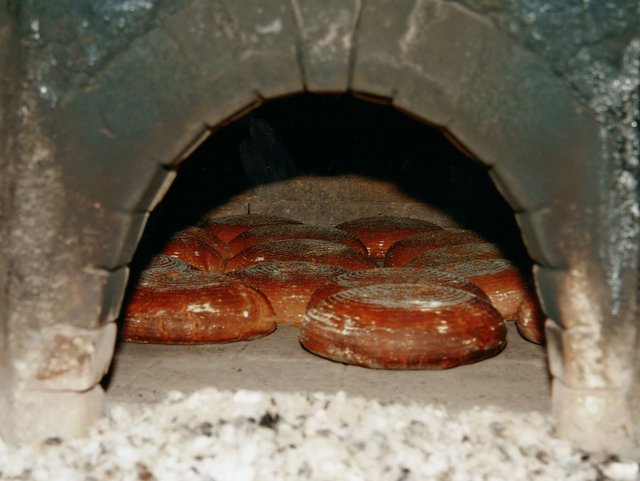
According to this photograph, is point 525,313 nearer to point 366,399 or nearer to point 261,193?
point 366,399

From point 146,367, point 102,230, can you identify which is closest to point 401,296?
point 146,367

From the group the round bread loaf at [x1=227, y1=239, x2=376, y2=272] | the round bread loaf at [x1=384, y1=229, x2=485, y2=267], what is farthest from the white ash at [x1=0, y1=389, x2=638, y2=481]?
the round bread loaf at [x1=384, y1=229, x2=485, y2=267]

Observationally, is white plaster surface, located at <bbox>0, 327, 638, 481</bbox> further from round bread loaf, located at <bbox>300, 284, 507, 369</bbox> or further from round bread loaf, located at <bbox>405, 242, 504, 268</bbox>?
round bread loaf, located at <bbox>405, 242, 504, 268</bbox>

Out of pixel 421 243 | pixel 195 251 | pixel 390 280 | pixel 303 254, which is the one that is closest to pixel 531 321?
pixel 390 280

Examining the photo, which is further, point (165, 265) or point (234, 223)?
point (234, 223)

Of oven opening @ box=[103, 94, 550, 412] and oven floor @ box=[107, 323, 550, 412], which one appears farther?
oven opening @ box=[103, 94, 550, 412]

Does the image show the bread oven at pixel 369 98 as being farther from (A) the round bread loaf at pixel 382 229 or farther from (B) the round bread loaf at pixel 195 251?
(A) the round bread loaf at pixel 382 229

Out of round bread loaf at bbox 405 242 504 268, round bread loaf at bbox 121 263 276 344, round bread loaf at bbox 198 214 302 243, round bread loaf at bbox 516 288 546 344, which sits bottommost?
round bread loaf at bbox 121 263 276 344

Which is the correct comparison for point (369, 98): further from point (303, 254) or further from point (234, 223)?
point (234, 223)
